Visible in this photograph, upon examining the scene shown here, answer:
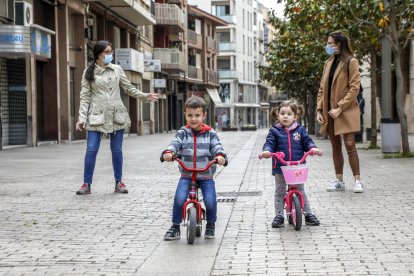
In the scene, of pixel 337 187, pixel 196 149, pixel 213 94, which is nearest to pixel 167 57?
pixel 213 94

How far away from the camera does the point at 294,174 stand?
6730mm

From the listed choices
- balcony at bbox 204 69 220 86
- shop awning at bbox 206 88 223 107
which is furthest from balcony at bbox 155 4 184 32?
shop awning at bbox 206 88 223 107

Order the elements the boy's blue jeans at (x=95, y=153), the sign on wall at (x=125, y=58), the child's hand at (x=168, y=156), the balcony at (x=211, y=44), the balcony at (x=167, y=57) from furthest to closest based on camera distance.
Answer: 1. the balcony at (x=211, y=44)
2. the balcony at (x=167, y=57)
3. the sign on wall at (x=125, y=58)
4. the boy's blue jeans at (x=95, y=153)
5. the child's hand at (x=168, y=156)

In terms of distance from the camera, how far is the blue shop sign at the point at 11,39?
Result: 71.7 ft

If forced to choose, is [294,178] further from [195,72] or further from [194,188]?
[195,72]

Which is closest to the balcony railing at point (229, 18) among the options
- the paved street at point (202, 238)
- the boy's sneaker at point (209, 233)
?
the paved street at point (202, 238)

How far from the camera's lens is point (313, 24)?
18.1 metres

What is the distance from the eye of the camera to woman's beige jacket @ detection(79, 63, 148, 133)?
9.77 meters

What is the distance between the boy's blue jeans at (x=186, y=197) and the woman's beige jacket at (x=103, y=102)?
3561mm

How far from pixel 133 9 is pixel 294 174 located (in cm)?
3109

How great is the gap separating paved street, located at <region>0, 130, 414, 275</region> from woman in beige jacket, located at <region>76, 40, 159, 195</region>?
1.29 ft

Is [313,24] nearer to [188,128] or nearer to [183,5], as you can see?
[188,128]

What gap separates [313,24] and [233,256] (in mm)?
13227

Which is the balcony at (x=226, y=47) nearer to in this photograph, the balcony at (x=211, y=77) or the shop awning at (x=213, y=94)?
the shop awning at (x=213, y=94)
